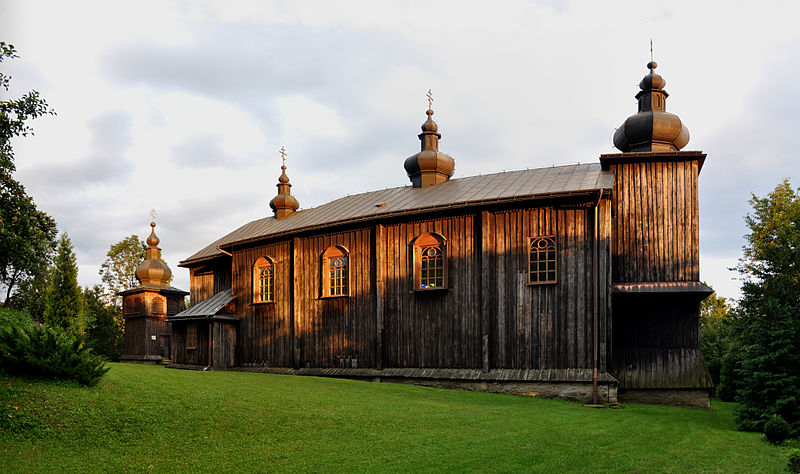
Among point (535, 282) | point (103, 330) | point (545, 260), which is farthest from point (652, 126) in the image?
point (103, 330)

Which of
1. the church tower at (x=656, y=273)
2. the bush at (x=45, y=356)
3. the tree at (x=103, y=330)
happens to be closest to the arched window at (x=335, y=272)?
the church tower at (x=656, y=273)

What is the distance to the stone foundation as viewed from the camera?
1811 cm

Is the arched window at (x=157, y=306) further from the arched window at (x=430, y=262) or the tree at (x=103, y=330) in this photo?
the arched window at (x=430, y=262)

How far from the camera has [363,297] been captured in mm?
21906

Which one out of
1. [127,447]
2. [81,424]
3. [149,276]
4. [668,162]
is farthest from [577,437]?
[149,276]

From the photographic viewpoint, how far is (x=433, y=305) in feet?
66.1

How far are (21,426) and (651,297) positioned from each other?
16332 mm

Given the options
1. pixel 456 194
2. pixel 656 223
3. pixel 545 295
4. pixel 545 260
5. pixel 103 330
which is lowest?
pixel 103 330

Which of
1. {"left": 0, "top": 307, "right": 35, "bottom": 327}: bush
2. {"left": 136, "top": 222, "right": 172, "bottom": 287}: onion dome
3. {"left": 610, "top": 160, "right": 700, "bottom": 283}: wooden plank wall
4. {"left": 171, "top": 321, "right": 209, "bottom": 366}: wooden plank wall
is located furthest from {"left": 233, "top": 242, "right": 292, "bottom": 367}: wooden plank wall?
{"left": 136, "top": 222, "right": 172, "bottom": 287}: onion dome

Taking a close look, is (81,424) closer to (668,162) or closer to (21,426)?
(21,426)

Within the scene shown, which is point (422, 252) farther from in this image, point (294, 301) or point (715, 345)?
point (715, 345)

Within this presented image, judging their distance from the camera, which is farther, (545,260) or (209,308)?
(209,308)

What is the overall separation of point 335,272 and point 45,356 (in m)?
12.1

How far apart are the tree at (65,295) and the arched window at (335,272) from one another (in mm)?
18252
